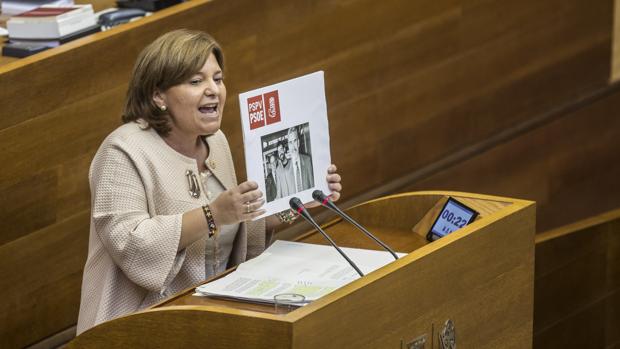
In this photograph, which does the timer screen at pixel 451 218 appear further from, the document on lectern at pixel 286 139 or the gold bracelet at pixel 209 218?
the gold bracelet at pixel 209 218

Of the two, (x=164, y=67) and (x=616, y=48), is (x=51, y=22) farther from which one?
(x=616, y=48)

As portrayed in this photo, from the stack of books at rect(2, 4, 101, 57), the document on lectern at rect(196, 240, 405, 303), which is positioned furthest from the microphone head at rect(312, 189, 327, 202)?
the stack of books at rect(2, 4, 101, 57)

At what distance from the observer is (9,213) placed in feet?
11.0

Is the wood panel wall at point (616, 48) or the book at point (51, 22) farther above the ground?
the book at point (51, 22)

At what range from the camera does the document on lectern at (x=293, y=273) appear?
2.54 m

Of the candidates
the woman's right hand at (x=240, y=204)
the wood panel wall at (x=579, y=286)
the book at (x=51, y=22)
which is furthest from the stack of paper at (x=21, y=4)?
the wood panel wall at (x=579, y=286)

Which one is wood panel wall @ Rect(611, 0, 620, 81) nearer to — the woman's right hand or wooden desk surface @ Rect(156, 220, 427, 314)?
wooden desk surface @ Rect(156, 220, 427, 314)

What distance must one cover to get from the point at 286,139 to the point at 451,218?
0.46m

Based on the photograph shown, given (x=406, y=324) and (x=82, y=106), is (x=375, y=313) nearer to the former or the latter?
(x=406, y=324)

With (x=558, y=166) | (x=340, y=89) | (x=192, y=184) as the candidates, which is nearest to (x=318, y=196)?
(x=192, y=184)

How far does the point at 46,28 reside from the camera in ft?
11.5

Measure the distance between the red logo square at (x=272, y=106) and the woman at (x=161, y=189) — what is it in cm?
19

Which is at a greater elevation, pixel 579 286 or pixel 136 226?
pixel 136 226

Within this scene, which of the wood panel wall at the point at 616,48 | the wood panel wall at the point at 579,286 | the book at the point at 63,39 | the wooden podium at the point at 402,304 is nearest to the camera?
the wooden podium at the point at 402,304
